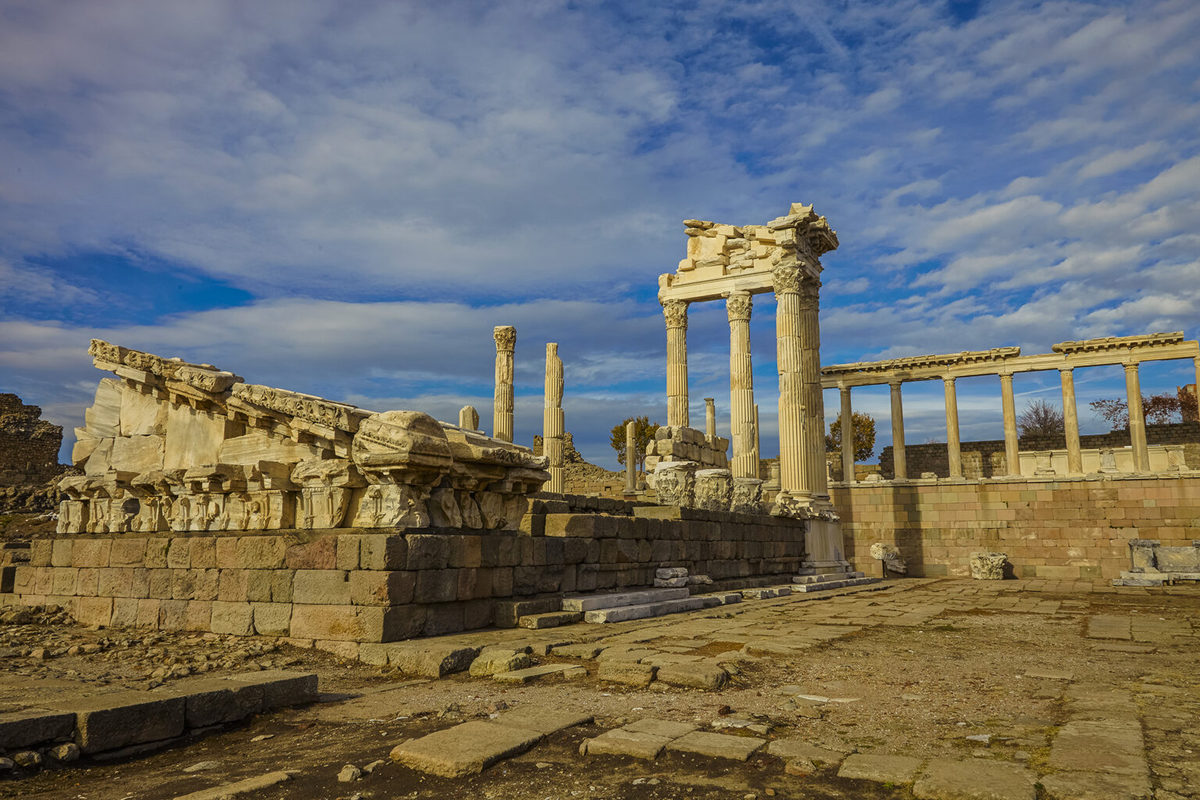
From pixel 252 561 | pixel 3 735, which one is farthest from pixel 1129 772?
pixel 252 561

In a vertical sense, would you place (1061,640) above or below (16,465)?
below

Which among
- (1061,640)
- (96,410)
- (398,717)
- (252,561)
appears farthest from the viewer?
(96,410)

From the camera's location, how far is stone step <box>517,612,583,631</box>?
7043mm

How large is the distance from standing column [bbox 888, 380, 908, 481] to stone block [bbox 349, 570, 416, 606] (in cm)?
2641

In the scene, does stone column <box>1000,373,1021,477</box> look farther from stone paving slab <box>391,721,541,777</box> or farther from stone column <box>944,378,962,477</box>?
stone paving slab <box>391,721,541,777</box>

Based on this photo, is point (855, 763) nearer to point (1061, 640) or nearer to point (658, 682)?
point (658, 682)

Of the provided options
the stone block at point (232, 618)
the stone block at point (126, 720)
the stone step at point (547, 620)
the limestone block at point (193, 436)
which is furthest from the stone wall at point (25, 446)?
the stone block at point (126, 720)

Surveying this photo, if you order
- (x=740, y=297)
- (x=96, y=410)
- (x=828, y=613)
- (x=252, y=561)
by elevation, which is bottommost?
(x=828, y=613)

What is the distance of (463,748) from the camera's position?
11.0ft

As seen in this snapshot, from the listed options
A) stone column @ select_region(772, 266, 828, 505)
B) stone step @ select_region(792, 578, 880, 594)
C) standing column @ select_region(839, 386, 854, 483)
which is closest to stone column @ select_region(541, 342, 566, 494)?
stone column @ select_region(772, 266, 828, 505)

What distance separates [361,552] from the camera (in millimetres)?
6176

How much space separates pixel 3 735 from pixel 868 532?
28.2 metres

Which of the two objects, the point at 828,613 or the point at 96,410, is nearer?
the point at 96,410

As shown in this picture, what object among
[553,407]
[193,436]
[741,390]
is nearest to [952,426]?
[741,390]
